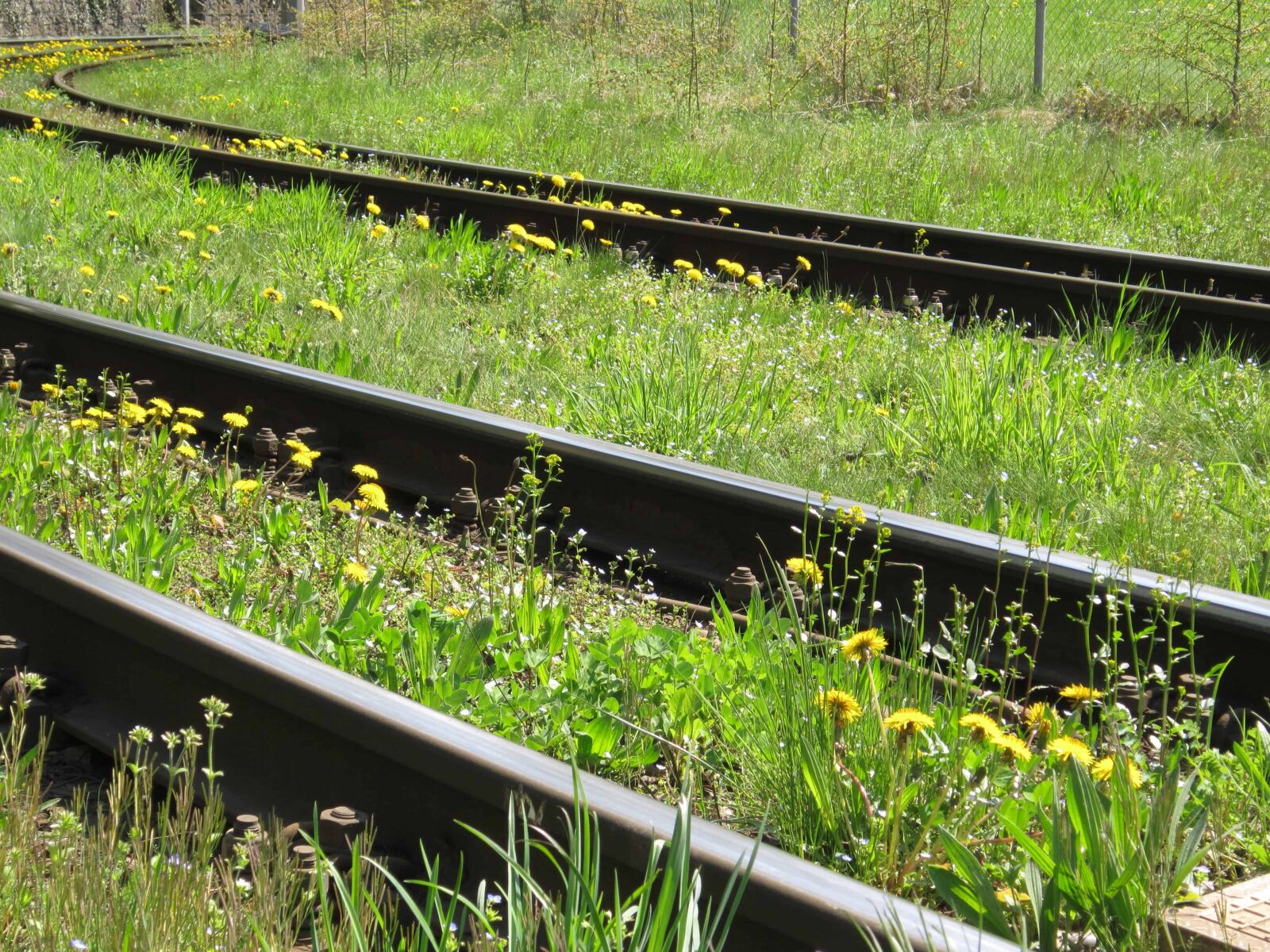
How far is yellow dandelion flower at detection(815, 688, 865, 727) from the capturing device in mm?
2461

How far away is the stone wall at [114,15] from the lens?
35750 mm

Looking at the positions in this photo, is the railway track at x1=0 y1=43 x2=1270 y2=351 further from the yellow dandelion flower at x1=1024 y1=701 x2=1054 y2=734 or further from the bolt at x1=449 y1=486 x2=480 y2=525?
the yellow dandelion flower at x1=1024 y1=701 x2=1054 y2=734

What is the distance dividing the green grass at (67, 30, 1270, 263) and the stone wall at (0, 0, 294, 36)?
59.3 ft

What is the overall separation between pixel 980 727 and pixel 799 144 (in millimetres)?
10654

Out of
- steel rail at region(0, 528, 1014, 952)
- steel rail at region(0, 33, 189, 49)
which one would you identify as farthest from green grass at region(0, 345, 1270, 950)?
steel rail at region(0, 33, 189, 49)

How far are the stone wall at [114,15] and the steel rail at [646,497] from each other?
97.6 ft

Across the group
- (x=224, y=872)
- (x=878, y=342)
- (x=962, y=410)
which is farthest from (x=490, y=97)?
(x=224, y=872)

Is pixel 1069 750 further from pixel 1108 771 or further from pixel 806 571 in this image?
pixel 806 571

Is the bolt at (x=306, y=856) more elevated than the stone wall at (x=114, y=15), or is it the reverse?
the stone wall at (x=114, y=15)

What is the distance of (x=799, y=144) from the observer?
12344 millimetres

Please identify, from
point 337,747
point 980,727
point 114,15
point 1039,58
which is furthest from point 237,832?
point 114,15

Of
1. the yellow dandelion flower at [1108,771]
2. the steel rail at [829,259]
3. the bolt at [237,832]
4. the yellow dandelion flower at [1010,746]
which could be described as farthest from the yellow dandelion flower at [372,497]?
the steel rail at [829,259]

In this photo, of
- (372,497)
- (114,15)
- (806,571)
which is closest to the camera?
(806,571)

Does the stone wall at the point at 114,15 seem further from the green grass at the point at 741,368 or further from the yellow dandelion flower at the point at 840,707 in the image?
the yellow dandelion flower at the point at 840,707
